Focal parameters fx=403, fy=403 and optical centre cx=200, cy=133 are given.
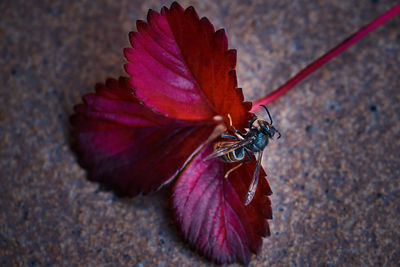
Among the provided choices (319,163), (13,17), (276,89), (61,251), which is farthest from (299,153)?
(13,17)

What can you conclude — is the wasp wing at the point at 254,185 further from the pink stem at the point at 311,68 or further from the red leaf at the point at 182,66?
the pink stem at the point at 311,68

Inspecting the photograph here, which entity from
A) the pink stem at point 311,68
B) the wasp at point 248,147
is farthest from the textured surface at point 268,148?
the wasp at point 248,147

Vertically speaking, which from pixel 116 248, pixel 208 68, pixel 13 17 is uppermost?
pixel 13 17

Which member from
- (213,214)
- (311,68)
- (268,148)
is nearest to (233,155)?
(213,214)

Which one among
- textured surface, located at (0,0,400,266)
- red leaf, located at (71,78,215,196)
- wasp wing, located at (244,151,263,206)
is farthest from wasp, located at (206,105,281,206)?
textured surface, located at (0,0,400,266)

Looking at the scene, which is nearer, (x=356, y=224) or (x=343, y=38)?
(x=356, y=224)

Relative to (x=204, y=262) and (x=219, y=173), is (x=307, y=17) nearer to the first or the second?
(x=219, y=173)

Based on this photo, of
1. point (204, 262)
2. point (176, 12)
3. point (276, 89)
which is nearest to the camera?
point (176, 12)

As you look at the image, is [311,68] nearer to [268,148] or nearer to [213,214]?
[268,148]
